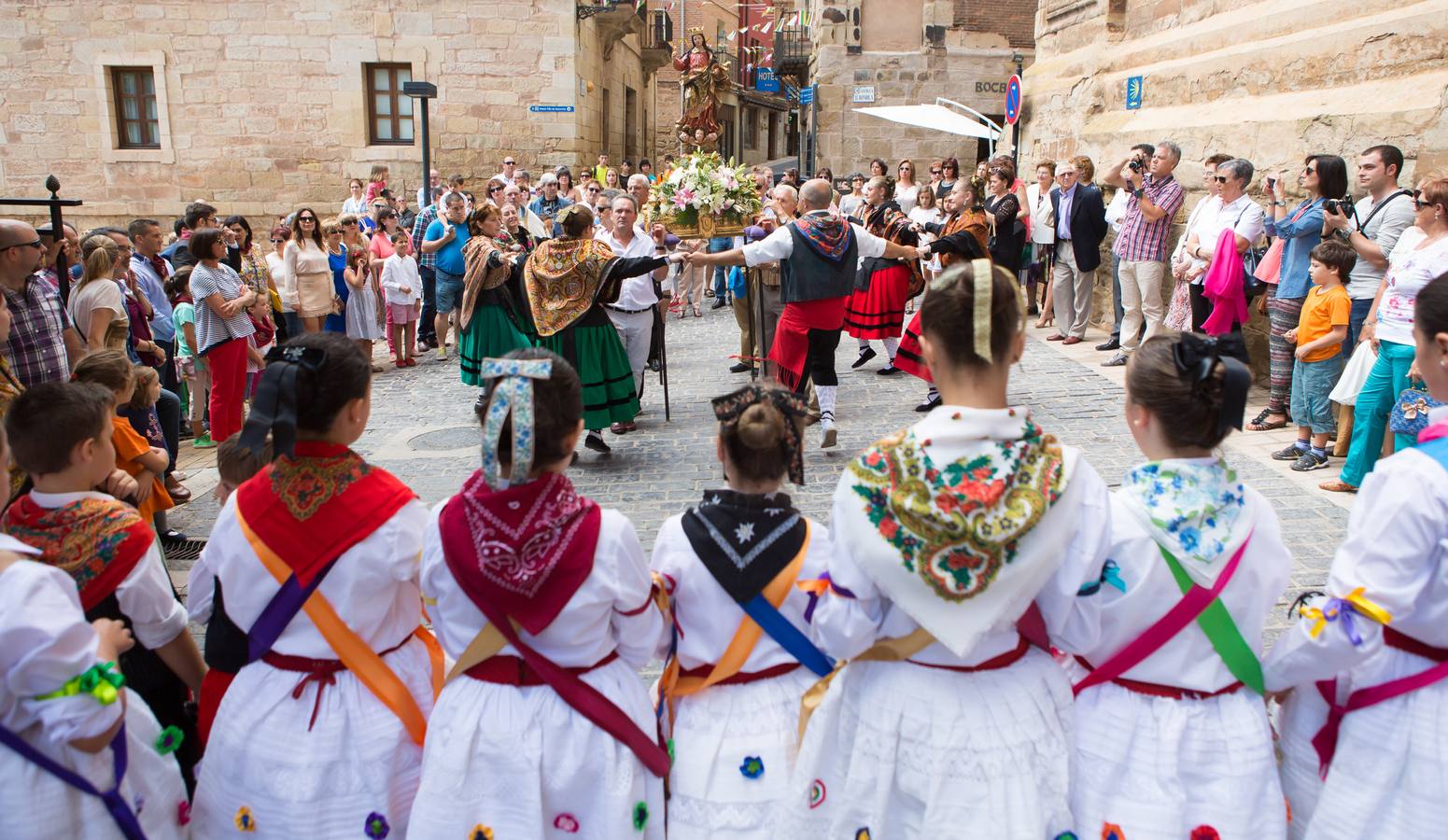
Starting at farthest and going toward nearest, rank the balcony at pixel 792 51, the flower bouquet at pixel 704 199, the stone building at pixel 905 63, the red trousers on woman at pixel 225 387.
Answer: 1. the balcony at pixel 792 51
2. the stone building at pixel 905 63
3. the flower bouquet at pixel 704 199
4. the red trousers on woman at pixel 225 387

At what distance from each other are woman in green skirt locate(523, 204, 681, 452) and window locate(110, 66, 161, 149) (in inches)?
667

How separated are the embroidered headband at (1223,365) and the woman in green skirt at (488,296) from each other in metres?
6.13

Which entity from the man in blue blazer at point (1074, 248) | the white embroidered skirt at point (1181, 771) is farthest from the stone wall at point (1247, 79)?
the white embroidered skirt at point (1181, 771)

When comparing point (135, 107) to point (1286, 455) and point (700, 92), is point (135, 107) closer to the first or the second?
point (700, 92)

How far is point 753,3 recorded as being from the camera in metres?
43.3

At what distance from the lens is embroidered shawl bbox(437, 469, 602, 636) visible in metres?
2.25

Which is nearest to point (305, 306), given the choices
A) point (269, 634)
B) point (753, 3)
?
point (269, 634)

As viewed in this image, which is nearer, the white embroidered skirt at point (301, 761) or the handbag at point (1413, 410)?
the white embroidered skirt at point (301, 761)

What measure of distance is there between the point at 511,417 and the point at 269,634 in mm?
858

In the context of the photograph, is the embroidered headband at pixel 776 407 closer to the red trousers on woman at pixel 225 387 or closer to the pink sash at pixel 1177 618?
the pink sash at pixel 1177 618

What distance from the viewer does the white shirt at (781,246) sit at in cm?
711

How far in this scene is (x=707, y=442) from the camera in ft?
25.0

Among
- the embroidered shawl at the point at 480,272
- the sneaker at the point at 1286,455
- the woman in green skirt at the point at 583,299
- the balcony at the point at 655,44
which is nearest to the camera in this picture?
the sneaker at the point at 1286,455

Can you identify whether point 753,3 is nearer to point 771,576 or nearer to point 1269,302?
point 1269,302
